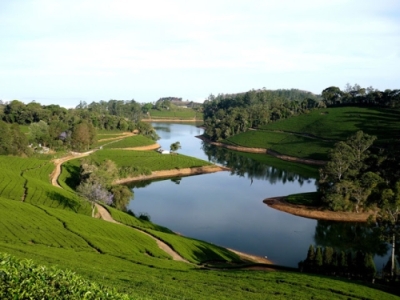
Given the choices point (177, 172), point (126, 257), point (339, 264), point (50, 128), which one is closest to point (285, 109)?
point (177, 172)

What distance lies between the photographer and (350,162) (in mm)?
73875

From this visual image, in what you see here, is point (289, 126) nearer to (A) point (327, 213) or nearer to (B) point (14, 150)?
(A) point (327, 213)

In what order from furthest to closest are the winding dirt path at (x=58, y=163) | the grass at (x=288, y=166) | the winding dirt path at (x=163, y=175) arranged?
the grass at (x=288, y=166), the winding dirt path at (x=58, y=163), the winding dirt path at (x=163, y=175)

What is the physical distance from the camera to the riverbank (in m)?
62.3

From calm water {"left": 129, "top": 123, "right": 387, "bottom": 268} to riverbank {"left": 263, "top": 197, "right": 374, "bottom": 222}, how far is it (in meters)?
1.77

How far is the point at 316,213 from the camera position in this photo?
Answer: 64.8 m

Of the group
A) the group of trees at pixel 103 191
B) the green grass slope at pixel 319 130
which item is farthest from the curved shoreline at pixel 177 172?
the green grass slope at pixel 319 130

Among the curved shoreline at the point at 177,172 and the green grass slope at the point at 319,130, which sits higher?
the green grass slope at the point at 319,130

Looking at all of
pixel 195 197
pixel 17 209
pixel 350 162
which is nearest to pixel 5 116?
pixel 195 197

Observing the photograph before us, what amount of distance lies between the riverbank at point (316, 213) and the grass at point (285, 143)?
50.7 meters

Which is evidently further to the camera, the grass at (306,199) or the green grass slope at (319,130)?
the green grass slope at (319,130)

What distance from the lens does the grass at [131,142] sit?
12738 cm

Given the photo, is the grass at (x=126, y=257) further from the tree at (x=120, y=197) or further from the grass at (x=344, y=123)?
the grass at (x=344, y=123)

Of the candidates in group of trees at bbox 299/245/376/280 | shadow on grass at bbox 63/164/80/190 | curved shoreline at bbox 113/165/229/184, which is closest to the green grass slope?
curved shoreline at bbox 113/165/229/184
